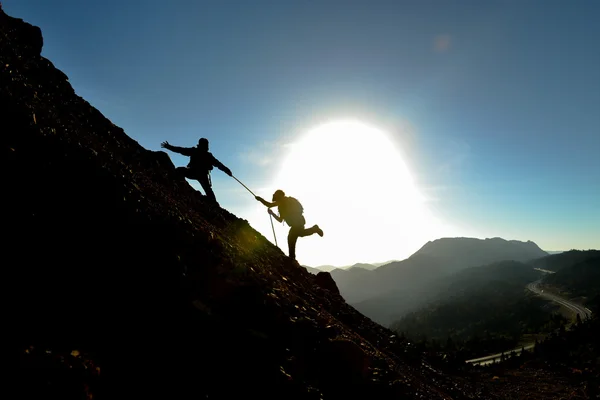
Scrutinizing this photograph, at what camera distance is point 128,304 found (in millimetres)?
3664

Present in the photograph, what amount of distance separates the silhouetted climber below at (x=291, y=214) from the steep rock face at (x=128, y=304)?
902cm

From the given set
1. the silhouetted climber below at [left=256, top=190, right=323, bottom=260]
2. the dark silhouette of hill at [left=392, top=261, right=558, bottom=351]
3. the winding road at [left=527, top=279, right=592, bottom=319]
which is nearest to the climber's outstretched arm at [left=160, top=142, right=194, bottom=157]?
the silhouetted climber below at [left=256, top=190, right=323, bottom=260]

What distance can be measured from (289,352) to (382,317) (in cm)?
20715

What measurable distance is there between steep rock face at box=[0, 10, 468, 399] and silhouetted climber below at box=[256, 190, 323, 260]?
9.02m

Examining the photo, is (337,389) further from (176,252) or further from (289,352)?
(176,252)

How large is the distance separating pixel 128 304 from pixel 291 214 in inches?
454

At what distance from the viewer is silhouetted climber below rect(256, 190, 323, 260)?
1511 cm

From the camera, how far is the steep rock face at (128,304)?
9.64 feet

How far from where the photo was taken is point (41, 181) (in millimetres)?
4223

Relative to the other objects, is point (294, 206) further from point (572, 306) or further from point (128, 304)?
point (572, 306)

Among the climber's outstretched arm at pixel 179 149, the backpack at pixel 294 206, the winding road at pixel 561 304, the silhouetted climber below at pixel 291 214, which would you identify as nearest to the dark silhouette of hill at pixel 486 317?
the winding road at pixel 561 304

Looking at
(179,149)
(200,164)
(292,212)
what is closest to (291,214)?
(292,212)

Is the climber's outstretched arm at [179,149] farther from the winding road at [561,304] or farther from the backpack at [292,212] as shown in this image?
the winding road at [561,304]

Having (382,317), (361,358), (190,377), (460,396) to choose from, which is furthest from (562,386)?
(382,317)
